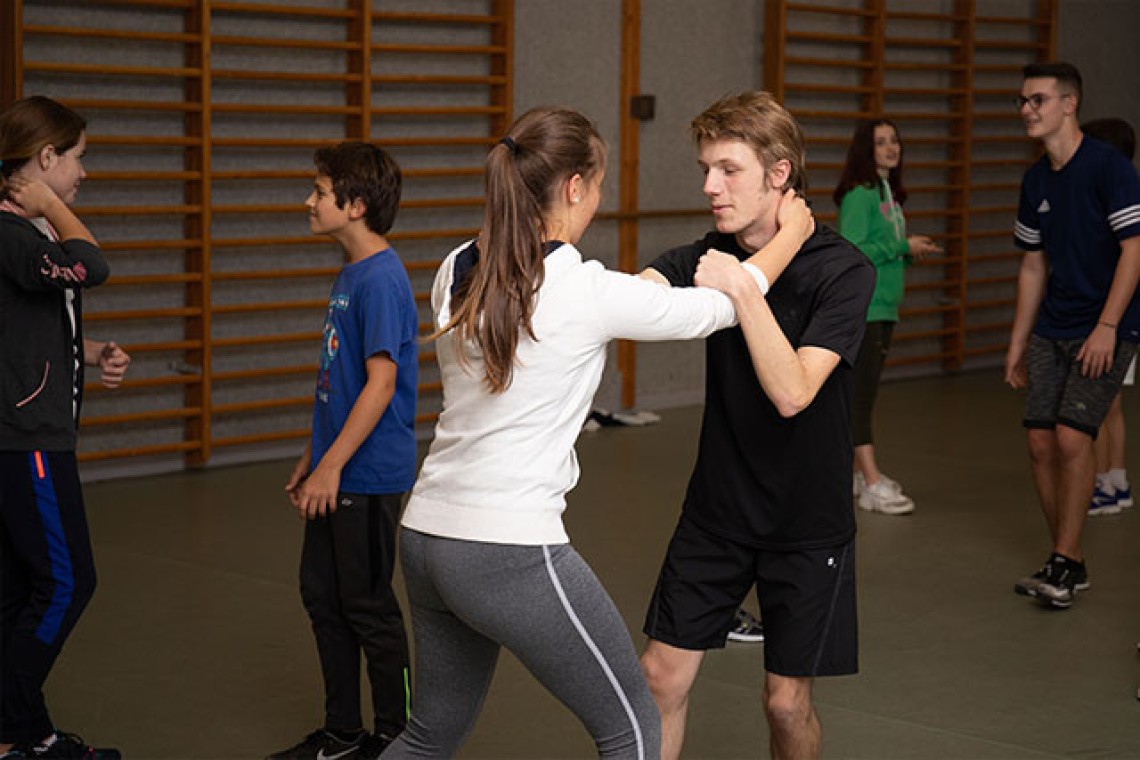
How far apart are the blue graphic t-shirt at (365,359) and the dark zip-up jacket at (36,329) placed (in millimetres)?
493

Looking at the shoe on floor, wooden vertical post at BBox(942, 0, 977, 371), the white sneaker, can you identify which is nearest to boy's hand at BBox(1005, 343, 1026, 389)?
the white sneaker

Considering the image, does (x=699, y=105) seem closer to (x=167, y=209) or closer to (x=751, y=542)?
(x=167, y=209)

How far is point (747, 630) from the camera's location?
Result: 4.25 m

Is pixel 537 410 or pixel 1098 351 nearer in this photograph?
pixel 537 410

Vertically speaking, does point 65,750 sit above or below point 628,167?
below

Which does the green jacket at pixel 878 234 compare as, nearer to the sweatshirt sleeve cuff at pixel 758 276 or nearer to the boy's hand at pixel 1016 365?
the boy's hand at pixel 1016 365

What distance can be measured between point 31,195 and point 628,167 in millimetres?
5310

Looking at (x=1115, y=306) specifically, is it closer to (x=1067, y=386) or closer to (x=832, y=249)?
(x=1067, y=386)

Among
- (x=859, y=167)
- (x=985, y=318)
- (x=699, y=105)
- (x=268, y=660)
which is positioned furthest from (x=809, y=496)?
(x=985, y=318)

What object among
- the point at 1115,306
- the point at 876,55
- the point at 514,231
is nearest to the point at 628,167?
the point at 876,55

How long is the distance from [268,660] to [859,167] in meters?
3.01

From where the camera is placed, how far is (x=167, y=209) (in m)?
6.26

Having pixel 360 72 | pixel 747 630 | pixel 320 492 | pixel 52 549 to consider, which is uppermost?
pixel 360 72

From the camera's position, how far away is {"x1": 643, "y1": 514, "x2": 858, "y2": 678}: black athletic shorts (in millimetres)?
2666
